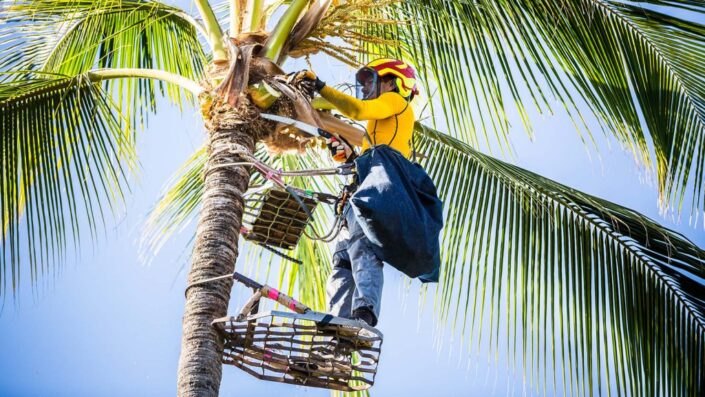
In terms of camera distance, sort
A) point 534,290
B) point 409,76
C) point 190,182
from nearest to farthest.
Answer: point 409,76
point 534,290
point 190,182

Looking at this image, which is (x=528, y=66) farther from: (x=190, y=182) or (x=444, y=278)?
(x=190, y=182)

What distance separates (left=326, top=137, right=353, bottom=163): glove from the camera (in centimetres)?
479

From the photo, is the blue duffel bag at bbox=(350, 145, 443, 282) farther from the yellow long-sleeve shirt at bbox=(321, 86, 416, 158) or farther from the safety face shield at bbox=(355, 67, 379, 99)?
the safety face shield at bbox=(355, 67, 379, 99)

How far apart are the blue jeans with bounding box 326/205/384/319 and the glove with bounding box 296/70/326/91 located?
0.54 metres

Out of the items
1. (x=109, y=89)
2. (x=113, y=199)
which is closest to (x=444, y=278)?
(x=113, y=199)

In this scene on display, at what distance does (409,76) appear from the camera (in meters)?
4.72

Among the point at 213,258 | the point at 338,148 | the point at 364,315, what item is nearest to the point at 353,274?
the point at 364,315

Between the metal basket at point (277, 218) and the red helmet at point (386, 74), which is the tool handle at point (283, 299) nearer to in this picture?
the metal basket at point (277, 218)

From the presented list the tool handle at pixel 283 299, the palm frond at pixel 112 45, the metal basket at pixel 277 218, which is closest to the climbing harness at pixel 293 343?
the tool handle at pixel 283 299

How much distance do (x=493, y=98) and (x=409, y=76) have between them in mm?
1121

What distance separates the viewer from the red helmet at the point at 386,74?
470 centimetres

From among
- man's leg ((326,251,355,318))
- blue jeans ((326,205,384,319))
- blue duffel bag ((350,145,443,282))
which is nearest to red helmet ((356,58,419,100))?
blue duffel bag ((350,145,443,282))

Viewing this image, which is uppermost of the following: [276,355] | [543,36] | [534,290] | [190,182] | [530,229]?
[543,36]

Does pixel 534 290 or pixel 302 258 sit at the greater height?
pixel 302 258
